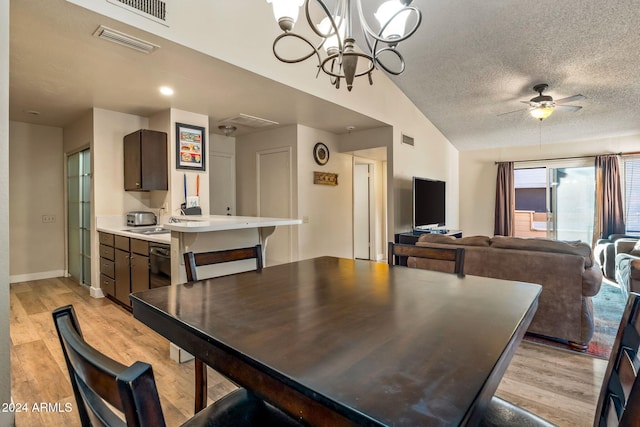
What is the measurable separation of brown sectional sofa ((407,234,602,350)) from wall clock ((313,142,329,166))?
2944 millimetres

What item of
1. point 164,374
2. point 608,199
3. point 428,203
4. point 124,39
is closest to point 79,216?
point 124,39

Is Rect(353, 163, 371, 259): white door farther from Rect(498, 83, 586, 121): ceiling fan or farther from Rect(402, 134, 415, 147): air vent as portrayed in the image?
Rect(498, 83, 586, 121): ceiling fan

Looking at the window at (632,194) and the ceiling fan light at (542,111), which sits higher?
the ceiling fan light at (542,111)

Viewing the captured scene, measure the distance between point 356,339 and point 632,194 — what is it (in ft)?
25.2

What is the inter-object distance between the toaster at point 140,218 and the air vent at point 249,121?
1635 mm

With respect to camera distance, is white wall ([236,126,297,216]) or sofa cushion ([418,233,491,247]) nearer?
sofa cushion ([418,233,491,247])

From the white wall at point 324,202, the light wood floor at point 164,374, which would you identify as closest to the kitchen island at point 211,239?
the light wood floor at point 164,374

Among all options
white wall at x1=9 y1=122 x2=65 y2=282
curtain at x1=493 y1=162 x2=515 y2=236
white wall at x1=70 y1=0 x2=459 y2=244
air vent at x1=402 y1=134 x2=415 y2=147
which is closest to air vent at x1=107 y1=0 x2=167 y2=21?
white wall at x1=70 y1=0 x2=459 y2=244

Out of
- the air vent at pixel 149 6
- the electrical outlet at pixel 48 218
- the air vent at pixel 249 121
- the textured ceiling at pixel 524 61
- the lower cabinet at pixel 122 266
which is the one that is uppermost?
the textured ceiling at pixel 524 61

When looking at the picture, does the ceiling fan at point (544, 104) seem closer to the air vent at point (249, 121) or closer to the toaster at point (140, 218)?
the air vent at point (249, 121)

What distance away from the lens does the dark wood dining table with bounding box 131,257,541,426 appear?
0.59m

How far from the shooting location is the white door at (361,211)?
19.9 ft

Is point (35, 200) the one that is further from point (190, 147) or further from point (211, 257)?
point (211, 257)

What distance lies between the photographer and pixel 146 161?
3.83 metres
